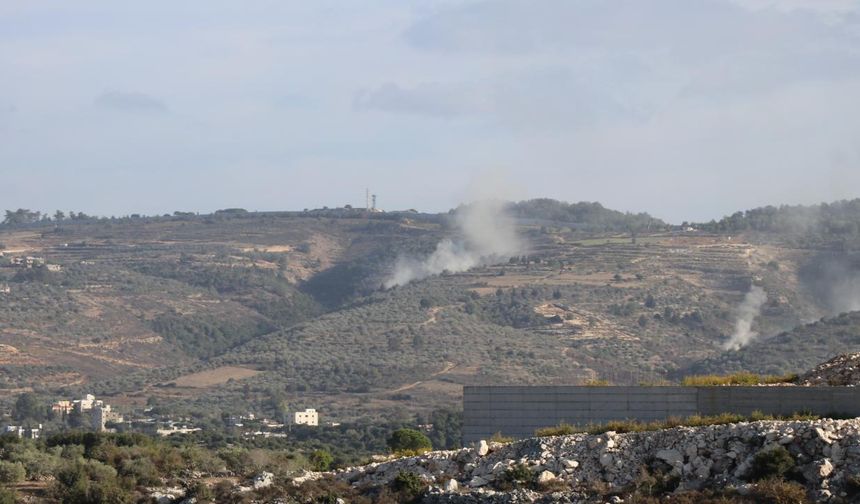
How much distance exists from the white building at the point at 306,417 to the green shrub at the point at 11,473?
7456 cm

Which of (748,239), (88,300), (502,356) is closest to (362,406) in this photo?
(502,356)

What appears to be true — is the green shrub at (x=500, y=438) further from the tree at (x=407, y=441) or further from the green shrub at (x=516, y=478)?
the tree at (x=407, y=441)

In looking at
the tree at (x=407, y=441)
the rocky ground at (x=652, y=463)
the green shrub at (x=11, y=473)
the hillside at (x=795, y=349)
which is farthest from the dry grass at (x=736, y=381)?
the hillside at (x=795, y=349)

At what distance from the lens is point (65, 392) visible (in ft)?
483

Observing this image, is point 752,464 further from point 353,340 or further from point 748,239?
point 748,239

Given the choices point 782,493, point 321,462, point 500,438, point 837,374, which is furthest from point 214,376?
point 782,493

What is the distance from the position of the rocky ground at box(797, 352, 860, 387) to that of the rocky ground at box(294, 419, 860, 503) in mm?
4752

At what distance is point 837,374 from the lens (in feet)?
132

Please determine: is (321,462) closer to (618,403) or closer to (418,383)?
(618,403)

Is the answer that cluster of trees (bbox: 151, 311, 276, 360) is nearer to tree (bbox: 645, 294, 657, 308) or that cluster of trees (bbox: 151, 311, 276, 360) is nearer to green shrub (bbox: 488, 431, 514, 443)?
tree (bbox: 645, 294, 657, 308)

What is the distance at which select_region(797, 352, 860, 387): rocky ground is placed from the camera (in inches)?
1560

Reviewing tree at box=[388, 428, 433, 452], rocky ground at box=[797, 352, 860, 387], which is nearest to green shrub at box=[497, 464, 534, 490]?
rocky ground at box=[797, 352, 860, 387]

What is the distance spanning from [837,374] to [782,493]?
26.9ft

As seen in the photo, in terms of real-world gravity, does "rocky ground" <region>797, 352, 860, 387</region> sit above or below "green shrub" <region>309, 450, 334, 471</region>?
above
